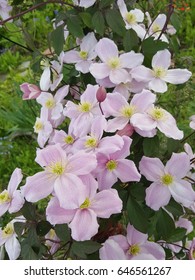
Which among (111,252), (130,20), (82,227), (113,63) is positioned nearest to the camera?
(82,227)

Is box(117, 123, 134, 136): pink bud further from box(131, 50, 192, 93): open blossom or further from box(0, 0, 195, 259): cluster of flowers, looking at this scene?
box(131, 50, 192, 93): open blossom

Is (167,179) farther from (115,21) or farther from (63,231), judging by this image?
(115,21)

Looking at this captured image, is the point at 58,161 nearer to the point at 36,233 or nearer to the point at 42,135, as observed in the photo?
the point at 36,233

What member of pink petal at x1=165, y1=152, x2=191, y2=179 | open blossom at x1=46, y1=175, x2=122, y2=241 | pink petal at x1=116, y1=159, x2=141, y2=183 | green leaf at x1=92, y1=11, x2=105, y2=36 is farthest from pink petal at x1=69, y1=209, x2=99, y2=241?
green leaf at x1=92, y1=11, x2=105, y2=36

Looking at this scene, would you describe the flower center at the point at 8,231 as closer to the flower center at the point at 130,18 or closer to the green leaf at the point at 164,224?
the green leaf at the point at 164,224

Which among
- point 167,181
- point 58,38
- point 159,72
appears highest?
point 58,38

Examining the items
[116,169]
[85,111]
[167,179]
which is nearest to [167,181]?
[167,179]
